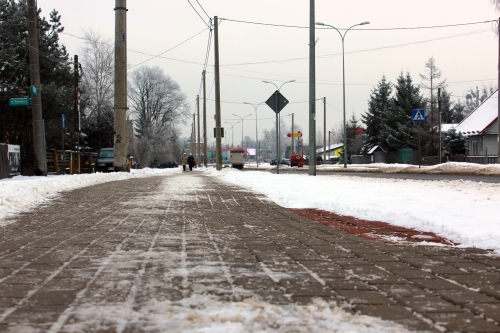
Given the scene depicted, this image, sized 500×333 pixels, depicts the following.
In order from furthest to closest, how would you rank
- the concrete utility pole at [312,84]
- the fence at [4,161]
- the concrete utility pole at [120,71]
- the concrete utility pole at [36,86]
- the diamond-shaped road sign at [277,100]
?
the concrete utility pole at [120,71] < the concrete utility pole at [36,86] < the fence at [4,161] < the concrete utility pole at [312,84] < the diamond-shaped road sign at [277,100]

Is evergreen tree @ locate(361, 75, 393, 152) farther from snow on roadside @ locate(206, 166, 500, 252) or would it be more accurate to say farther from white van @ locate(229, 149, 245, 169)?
snow on roadside @ locate(206, 166, 500, 252)

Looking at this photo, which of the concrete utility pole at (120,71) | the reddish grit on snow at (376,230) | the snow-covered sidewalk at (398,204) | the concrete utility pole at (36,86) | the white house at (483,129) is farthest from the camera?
the white house at (483,129)

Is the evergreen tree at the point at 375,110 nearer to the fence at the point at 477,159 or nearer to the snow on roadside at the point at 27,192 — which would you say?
the fence at the point at 477,159

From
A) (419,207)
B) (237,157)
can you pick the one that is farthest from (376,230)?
(237,157)

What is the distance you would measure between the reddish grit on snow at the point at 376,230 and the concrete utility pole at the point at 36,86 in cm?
1660

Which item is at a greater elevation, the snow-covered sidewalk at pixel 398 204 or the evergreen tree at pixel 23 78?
the evergreen tree at pixel 23 78

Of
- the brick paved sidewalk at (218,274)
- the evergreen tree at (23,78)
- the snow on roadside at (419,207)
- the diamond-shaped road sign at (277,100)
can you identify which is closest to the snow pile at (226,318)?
the brick paved sidewalk at (218,274)

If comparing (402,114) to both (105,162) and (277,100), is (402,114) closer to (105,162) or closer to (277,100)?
(105,162)

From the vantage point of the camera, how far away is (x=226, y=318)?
9.42ft

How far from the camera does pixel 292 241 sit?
225 inches


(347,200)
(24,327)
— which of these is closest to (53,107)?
(347,200)

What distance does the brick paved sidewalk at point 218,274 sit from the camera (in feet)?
9.84

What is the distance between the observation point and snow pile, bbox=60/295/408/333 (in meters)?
2.74

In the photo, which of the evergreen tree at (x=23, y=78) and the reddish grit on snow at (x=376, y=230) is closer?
the reddish grit on snow at (x=376, y=230)
